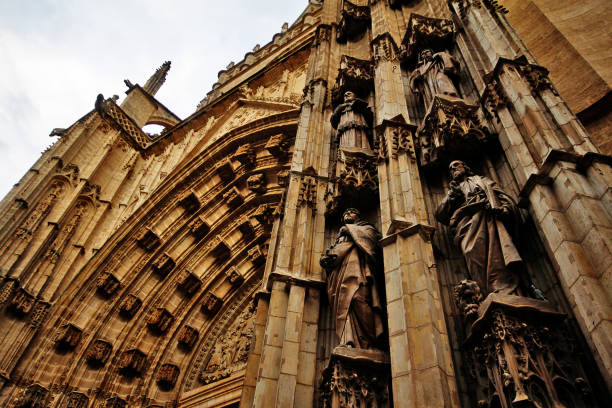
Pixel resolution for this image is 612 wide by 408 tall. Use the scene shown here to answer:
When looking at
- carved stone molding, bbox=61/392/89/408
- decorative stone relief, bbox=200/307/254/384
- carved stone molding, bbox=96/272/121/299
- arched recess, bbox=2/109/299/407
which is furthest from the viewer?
carved stone molding, bbox=96/272/121/299

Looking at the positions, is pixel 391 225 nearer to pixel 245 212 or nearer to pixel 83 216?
pixel 245 212

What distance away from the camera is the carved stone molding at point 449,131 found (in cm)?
471

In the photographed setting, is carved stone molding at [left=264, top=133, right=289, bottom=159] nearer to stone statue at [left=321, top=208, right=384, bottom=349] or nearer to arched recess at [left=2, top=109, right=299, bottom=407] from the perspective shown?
arched recess at [left=2, top=109, right=299, bottom=407]

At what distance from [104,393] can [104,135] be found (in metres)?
7.93

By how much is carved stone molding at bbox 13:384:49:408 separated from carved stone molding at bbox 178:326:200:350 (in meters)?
2.79

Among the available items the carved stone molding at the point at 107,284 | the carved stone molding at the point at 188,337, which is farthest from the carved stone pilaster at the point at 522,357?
the carved stone molding at the point at 107,284

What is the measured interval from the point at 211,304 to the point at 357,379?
26.9ft

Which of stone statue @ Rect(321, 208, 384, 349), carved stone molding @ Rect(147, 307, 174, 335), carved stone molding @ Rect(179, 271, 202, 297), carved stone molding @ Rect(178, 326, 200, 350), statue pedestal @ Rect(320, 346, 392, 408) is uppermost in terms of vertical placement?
carved stone molding @ Rect(179, 271, 202, 297)

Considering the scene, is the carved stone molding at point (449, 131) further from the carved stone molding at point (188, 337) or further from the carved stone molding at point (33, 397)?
the carved stone molding at point (33, 397)

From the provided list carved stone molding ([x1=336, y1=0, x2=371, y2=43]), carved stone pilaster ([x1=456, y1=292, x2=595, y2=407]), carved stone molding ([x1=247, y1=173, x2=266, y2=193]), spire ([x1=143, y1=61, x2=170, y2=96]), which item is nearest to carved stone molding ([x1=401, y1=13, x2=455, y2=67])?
carved stone molding ([x1=336, y1=0, x2=371, y2=43])

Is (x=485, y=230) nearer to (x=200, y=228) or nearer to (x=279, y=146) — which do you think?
(x=279, y=146)

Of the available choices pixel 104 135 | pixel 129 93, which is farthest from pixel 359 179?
pixel 129 93

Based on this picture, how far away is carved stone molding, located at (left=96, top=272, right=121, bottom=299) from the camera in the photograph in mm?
10984

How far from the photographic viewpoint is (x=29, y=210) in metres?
10.8
